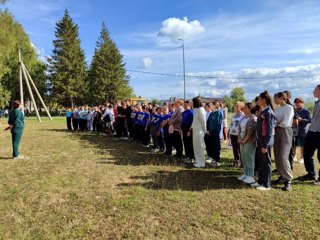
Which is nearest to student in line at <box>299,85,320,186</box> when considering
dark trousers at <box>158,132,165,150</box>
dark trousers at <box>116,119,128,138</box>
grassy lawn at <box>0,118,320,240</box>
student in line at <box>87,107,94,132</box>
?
grassy lawn at <box>0,118,320,240</box>

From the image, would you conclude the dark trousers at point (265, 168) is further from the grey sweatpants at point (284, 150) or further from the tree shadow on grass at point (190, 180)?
the tree shadow on grass at point (190, 180)

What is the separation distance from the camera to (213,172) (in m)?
7.76

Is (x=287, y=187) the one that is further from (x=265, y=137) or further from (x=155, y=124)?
(x=155, y=124)

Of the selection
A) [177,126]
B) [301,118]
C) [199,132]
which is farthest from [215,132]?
[301,118]

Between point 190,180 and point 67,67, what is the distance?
46468 millimetres

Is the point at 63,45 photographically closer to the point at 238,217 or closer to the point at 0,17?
the point at 0,17

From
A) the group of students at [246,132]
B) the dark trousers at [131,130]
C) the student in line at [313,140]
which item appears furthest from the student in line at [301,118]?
the dark trousers at [131,130]

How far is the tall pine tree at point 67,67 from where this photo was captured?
49.1m

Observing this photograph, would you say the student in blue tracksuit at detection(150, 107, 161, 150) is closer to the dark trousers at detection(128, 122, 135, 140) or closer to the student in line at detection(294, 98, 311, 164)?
the dark trousers at detection(128, 122, 135, 140)

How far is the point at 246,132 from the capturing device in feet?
22.9

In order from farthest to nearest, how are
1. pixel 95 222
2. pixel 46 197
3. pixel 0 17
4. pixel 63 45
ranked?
pixel 63 45, pixel 0 17, pixel 46 197, pixel 95 222

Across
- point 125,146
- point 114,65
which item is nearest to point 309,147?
point 125,146

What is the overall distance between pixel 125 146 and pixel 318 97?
25.2ft

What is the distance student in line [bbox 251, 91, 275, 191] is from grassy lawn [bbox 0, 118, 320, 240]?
33 centimetres
